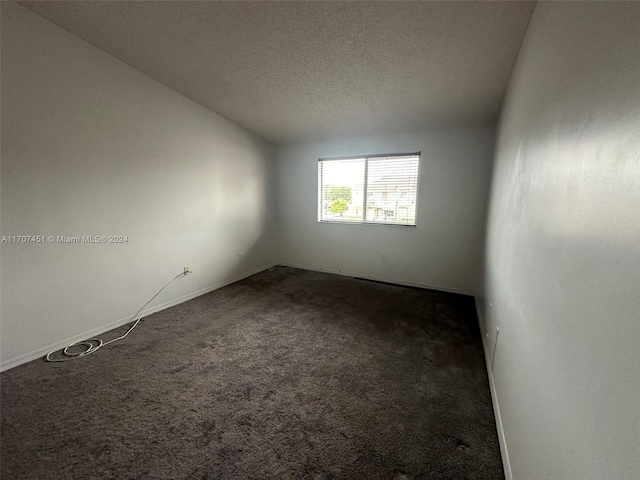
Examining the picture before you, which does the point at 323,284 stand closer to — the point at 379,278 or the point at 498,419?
the point at 379,278

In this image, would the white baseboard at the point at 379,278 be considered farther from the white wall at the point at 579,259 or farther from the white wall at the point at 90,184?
the white wall at the point at 579,259

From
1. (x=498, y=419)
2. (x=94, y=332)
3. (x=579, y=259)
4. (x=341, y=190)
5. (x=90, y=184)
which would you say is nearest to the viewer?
(x=579, y=259)

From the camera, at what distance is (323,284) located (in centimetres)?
387

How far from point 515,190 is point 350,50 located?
1.63 meters

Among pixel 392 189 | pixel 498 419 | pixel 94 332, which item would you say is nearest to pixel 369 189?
pixel 392 189

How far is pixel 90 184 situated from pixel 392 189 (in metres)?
3.59

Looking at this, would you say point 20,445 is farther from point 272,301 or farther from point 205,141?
point 205,141

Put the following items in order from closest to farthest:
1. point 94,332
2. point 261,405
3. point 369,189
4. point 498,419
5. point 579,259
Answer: point 579,259 < point 498,419 < point 261,405 < point 94,332 < point 369,189

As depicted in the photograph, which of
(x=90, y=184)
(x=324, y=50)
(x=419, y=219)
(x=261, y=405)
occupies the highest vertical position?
(x=324, y=50)

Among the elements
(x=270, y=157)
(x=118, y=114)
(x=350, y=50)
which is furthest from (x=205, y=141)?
(x=350, y=50)

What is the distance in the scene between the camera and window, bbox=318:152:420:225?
3672 mm

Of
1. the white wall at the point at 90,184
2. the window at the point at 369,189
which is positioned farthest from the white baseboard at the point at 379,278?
the white wall at the point at 90,184

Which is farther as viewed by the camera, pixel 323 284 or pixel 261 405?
pixel 323 284

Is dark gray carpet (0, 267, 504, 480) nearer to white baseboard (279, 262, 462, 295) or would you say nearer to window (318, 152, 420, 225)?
white baseboard (279, 262, 462, 295)
